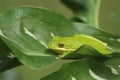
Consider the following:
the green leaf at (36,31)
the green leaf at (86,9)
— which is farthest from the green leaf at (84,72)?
the green leaf at (86,9)

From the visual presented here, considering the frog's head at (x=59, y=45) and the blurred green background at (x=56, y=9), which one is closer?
the frog's head at (x=59, y=45)

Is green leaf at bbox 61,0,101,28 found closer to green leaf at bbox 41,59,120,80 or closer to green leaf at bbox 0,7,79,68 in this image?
green leaf at bbox 0,7,79,68

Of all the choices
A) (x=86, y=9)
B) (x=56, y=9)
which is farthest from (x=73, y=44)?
(x=56, y=9)

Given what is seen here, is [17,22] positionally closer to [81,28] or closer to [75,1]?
[81,28]

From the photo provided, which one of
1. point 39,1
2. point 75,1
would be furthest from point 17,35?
point 39,1

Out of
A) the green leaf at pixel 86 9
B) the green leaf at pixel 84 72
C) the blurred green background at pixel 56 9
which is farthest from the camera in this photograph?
the blurred green background at pixel 56 9

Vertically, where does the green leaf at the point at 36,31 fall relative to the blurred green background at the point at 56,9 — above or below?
above

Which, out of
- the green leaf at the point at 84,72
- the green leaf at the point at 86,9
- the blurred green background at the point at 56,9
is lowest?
the blurred green background at the point at 56,9

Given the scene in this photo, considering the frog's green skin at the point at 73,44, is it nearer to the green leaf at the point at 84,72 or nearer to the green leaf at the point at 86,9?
the green leaf at the point at 84,72
